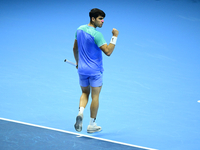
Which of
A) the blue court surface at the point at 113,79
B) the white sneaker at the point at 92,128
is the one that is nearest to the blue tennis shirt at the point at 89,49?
the white sneaker at the point at 92,128

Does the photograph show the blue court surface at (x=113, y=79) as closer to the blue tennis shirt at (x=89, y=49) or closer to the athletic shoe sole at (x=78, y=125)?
the athletic shoe sole at (x=78, y=125)

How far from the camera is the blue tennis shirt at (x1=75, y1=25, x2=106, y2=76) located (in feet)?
16.7

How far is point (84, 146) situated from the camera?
16.0 feet

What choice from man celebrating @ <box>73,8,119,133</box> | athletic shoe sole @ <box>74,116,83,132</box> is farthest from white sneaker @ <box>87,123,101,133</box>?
athletic shoe sole @ <box>74,116,83,132</box>

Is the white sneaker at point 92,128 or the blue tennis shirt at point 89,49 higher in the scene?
the blue tennis shirt at point 89,49

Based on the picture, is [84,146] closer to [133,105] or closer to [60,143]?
[60,143]

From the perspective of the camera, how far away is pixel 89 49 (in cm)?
518

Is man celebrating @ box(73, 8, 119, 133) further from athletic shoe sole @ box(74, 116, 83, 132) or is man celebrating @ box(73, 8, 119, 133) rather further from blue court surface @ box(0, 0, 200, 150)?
blue court surface @ box(0, 0, 200, 150)

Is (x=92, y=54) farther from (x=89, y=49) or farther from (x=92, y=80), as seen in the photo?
(x=92, y=80)

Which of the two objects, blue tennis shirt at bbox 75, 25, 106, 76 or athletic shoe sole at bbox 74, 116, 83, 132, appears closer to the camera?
athletic shoe sole at bbox 74, 116, 83, 132

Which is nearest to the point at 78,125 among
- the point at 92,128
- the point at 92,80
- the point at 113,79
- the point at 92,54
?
the point at 92,128

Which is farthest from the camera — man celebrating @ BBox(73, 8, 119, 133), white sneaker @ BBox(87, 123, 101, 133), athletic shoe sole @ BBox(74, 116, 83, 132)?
white sneaker @ BBox(87, 123, 101, 133)

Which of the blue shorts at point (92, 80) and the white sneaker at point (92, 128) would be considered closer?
the blue shorts at point (92, 80)

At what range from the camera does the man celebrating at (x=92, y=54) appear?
508 cm
